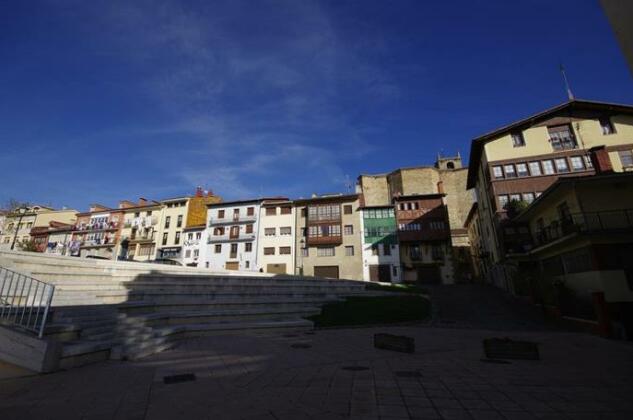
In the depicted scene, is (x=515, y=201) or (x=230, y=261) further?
(x=230, y=261)

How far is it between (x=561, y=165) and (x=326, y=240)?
2821 cm

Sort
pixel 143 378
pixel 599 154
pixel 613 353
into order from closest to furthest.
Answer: pixel 143 378 → pixel 613 353 → pixel 599 154

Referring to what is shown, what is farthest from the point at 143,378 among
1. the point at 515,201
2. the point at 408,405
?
the point at 515,201

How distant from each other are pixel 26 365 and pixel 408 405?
7.04 m

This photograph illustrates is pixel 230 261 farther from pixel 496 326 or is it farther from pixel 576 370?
pixel 576 370

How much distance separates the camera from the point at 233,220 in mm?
49031

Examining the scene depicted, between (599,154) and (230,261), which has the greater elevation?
(599,154)

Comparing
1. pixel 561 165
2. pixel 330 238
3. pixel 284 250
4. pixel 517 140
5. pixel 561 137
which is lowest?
pixel 284 250

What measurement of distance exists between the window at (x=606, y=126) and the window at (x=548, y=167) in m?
5.36

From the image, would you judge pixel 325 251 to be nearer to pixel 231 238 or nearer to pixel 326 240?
pixel 326 240

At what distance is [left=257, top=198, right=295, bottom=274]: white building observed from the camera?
149 ft

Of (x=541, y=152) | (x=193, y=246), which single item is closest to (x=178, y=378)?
(x=541, y=152)

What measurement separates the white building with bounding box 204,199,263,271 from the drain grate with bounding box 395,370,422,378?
4081 cm

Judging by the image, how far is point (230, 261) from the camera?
47.1 meters
